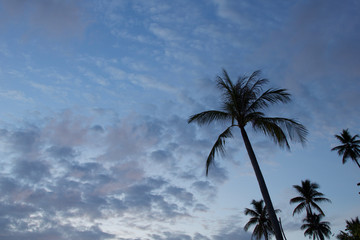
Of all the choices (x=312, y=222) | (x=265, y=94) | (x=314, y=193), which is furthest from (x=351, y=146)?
(x=265, y=94)

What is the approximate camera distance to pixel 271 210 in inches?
388

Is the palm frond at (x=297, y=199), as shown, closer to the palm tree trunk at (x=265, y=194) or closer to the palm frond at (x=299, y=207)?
the palm frond at (x=299, y=207)

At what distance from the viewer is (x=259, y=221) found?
44.4 m

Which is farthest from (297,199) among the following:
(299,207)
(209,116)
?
(209,116)

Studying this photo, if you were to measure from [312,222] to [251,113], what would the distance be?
40610 mm

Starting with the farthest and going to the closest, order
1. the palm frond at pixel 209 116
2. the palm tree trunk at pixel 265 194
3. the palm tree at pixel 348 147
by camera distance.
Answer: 1. the palm tree at pixel 348 147
2. the palm frond at pixel 209 116
3. the palm tree trunk at pixel 265 194

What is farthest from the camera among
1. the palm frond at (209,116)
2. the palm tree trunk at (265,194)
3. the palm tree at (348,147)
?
the palm tree at (348,147)

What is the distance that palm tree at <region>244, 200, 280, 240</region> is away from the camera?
43.2m

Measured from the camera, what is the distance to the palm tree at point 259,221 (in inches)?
1700

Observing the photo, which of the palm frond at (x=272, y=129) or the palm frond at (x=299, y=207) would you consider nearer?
the palm frond at (x=272, y=129)

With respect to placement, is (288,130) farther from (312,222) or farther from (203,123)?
(312,222)

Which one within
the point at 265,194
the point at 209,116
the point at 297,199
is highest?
the point at 297,199

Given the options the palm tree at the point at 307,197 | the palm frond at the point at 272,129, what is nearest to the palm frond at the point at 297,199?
the palm tree at the point at 307,197

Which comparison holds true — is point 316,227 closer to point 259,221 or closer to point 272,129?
point 259,221
